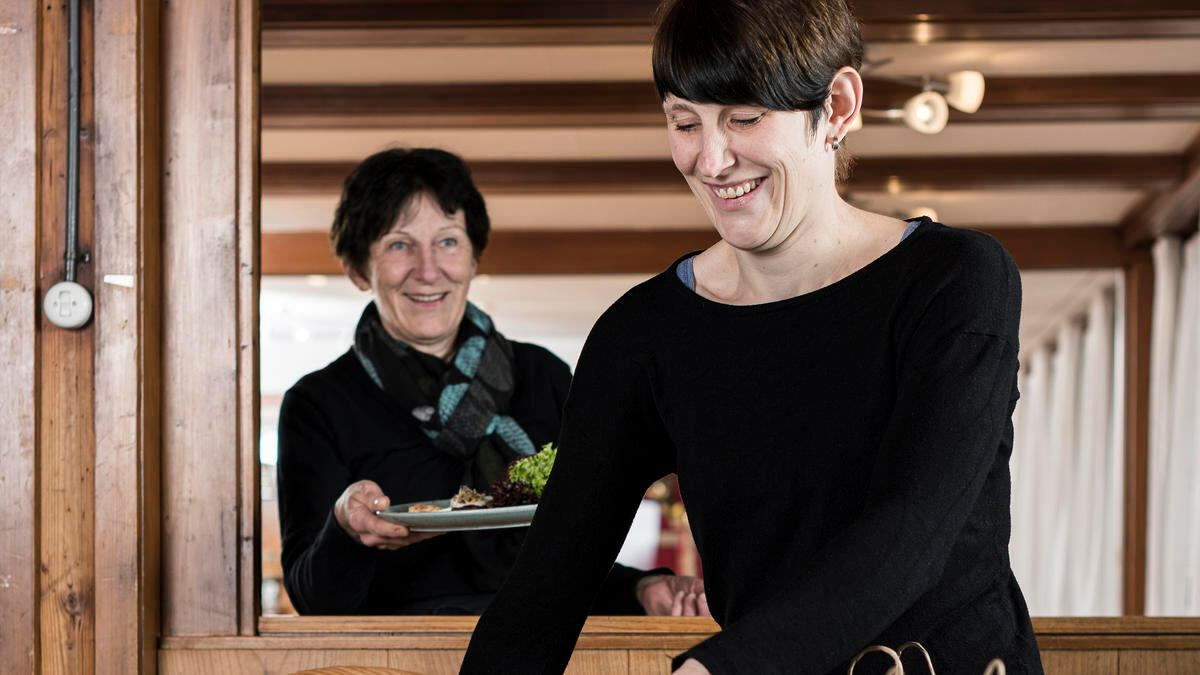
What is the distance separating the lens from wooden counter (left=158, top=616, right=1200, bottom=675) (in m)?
1.97

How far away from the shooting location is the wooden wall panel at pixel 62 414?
191 cm

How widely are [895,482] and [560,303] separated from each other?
5.78m

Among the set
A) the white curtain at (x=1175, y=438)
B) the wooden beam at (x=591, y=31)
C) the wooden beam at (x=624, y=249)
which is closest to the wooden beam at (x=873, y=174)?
the white curtain at (x=1175, y=438)

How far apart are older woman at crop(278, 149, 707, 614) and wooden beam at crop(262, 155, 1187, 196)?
2.93 meters

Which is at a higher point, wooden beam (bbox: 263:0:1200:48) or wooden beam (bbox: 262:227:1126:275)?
wooden beam (bbox: 262:227:1126:275)

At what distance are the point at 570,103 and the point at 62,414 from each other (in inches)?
106

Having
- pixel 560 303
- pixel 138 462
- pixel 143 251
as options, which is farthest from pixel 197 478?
pixel 560 303

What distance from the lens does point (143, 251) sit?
6.30 feet

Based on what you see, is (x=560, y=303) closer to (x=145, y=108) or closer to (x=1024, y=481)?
(x=1024, y=481)

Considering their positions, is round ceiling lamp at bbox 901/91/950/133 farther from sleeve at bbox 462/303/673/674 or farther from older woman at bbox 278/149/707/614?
sleeve at bbox 462/303/673/674

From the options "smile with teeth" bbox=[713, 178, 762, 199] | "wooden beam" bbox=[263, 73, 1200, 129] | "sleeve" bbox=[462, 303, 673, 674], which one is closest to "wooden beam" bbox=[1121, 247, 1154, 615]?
"wooden beam" bbox=[263, 73, 1200, 129]

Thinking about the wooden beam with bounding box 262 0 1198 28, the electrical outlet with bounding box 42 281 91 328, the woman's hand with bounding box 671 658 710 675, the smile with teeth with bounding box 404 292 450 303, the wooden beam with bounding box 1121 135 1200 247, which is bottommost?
the woman's hand with bounding box 671 658 710 675

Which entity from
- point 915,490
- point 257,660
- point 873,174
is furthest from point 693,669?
point 873,174

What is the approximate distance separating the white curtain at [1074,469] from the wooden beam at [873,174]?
169 cm
